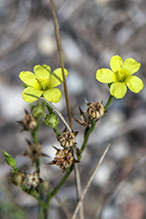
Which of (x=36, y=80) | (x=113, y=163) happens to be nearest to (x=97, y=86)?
(x=113, y=163)

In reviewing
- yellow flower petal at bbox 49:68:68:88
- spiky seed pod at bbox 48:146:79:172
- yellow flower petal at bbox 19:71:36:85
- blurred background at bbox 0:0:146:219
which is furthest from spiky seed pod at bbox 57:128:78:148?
blurred background at bbox 0:0:146:219

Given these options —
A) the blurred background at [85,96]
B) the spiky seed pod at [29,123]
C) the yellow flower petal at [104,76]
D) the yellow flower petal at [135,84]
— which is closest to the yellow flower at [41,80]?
the yellow flower petal at [104,76]

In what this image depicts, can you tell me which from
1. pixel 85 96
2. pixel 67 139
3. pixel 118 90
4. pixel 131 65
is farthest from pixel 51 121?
pixel 85 96

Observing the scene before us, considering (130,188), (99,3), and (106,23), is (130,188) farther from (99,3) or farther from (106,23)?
(99,3)

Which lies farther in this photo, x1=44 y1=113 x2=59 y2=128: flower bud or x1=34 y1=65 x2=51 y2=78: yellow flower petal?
x1=34 y1=65 x2=51 y2=78: yellow flower petal

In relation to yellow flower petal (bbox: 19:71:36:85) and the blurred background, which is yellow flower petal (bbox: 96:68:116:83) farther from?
the blurred background

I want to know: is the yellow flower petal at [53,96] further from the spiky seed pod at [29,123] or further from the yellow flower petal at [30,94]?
the spiky seed pod at [29,123]

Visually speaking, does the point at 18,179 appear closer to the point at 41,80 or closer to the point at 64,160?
the point at 64,160
